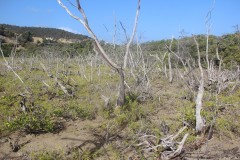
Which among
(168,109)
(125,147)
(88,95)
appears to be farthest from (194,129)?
(88,95)

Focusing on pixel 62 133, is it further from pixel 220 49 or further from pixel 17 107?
pixel 220 49

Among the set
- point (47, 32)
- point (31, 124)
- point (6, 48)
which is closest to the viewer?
point (31, 124)

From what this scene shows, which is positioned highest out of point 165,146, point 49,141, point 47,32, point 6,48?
point 47,32

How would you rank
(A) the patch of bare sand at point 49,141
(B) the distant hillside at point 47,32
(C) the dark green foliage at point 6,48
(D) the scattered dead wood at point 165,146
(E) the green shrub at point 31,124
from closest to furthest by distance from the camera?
1. (D) the scattered dead wood at point 165,146
2. (A) the patch of bare sand at point 49,141
3. (E) the green shrub at point 31,124
4. (C) the dark green foliage at point 6,48
5. (B) the distant hillside at point 47,32

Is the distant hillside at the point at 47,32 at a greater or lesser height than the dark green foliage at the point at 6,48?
greater

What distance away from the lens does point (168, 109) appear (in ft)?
28.2

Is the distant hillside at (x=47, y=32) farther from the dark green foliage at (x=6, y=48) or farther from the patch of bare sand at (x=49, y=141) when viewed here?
the patch of bare sand at (x=49, y=141)

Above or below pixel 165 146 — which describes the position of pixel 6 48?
above

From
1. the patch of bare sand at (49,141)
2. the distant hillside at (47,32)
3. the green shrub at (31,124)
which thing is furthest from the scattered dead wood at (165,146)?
the distant hillside at (47,32)

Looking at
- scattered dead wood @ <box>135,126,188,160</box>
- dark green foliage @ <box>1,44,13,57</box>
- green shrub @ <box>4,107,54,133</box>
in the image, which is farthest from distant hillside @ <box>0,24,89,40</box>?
scattered dead wood @ <box>135,126,188,160</box>

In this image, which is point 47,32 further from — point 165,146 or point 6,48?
point 165,146

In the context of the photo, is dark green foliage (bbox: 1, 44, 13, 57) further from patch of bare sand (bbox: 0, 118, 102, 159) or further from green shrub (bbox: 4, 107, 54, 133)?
patch of bare sand (bbox: 0, 118, 102, 159)

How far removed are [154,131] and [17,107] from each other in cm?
489

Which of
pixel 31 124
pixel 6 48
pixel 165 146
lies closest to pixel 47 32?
pixel 6 48
